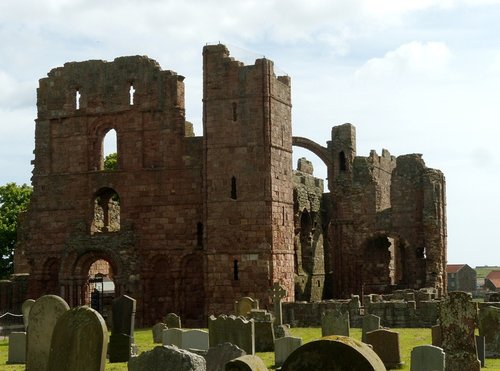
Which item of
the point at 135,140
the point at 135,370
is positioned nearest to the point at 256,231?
the point at 135,140

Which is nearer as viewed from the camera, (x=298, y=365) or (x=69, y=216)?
(x=298, y=365)

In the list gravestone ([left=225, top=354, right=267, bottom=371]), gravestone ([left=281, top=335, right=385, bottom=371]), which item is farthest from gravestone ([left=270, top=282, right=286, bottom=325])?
gravestone ([left=281, top=335, right=385, bottom=371])

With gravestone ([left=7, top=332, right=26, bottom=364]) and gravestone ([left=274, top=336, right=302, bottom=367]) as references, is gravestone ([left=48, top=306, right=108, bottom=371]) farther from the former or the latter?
gravestone ([left=7, top=332, right=26, bottom=364])

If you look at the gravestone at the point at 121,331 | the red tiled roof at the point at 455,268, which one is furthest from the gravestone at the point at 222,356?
the red tiled roof at the point at 455,268

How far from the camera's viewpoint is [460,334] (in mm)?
16859

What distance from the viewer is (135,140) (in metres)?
38.8

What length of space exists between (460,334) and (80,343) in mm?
6980

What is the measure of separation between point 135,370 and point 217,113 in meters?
24.0

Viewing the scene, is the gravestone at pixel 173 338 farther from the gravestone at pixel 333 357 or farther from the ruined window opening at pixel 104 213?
the ruined window opening at pixel 104 213

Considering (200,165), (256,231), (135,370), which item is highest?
(200,165)

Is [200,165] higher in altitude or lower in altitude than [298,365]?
higher

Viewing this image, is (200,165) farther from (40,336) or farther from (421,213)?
(40,336)

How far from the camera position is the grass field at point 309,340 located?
19938 millimetres

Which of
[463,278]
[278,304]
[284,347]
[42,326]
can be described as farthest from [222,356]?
[463,278]
